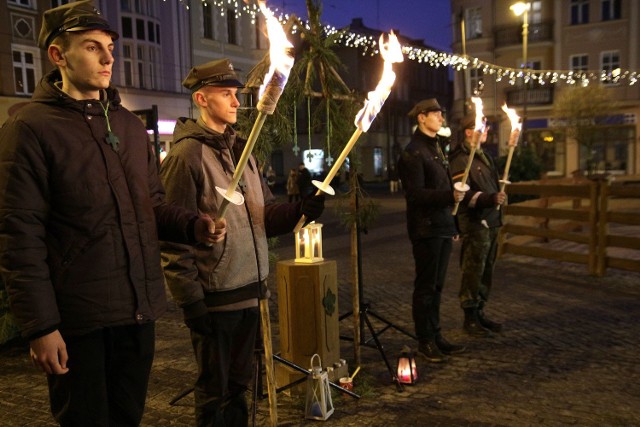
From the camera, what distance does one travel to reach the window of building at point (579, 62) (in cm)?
3181

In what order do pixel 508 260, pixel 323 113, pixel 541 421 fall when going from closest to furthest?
pixel 541 421 → pixel 323 113 → pixel 508 260

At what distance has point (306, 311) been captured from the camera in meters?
4.45

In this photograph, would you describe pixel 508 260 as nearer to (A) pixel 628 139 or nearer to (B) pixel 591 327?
(B) pixel 591 327

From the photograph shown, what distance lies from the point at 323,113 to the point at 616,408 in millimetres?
3024

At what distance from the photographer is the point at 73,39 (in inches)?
92.0

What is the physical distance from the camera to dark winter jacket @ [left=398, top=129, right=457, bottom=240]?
193 inches


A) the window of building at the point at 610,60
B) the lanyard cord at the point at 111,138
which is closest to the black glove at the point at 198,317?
the lanyard cord at the point at 111,138

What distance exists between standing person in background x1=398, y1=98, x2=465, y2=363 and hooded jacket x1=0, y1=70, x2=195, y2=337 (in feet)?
9.44

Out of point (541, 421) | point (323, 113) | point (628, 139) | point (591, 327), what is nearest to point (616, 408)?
point (541, 421)

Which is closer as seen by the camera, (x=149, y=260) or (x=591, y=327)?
(x=149, y=260)

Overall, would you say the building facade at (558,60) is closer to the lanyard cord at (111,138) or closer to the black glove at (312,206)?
the black glove at (312,206)

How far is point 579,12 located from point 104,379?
34.5 metres

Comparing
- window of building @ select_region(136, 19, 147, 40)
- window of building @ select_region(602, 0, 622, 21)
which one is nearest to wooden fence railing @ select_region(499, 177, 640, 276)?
window of building @ select_region(136, 19, 147, 40)

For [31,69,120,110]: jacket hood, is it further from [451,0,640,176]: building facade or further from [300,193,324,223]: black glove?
[451,0,640,176]: building facade
